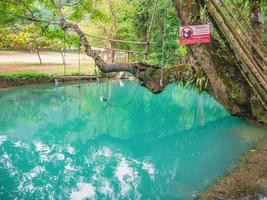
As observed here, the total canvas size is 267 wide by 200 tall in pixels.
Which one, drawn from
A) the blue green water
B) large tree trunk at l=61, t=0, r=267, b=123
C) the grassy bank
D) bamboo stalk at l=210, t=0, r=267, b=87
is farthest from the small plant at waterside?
bamboo stalk at l=210, t=0, r=267, b=87

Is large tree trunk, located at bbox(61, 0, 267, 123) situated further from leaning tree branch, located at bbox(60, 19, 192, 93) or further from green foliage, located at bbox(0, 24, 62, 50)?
green foliage, located at bbox(0, 24, 62, 50)

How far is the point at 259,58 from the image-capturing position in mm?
6156

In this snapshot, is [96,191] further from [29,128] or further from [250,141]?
[29,128]

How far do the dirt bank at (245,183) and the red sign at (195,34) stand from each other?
2.50 meters

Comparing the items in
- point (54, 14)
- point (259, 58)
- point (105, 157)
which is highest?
point (54, 14)

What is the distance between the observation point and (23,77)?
15672 millimetres

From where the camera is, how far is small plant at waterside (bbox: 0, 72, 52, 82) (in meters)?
15.0

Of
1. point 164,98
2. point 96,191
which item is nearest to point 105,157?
point 96,191

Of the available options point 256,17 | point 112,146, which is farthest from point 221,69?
point 112,146

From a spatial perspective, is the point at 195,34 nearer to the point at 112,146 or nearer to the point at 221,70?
the point at 221,70

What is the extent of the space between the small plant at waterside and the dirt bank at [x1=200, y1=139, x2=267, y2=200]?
36.9 ft

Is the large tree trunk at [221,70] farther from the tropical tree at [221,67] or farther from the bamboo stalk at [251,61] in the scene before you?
the bamboo stalk at [251,61]

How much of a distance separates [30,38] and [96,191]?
51.7 ft

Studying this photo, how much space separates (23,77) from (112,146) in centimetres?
843
